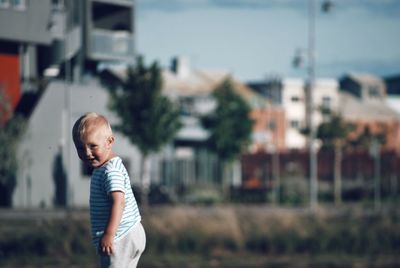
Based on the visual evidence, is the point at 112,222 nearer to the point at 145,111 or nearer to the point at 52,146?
the point at 52,146

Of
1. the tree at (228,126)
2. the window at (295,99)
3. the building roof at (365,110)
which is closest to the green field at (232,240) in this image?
the tree at (228,126)

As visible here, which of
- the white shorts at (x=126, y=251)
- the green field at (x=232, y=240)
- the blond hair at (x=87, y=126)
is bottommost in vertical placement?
the green field at (x=232, y=240)

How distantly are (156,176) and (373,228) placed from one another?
1169 inches

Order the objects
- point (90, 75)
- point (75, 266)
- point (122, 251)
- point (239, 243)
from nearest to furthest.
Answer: point (122, 251)
point (75, 266)
point (239, 243)
point (90, 75)

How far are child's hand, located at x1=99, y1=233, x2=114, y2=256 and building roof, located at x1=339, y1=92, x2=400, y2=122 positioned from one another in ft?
270

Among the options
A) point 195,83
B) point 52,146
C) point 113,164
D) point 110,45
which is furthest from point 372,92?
point 113,164

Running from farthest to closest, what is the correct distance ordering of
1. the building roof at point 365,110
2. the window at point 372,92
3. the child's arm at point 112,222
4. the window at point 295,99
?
1. the window at point 372,92
2. the building roof at point 365,110
3. the window at point 295,99
4. the child's arm at point 112,222

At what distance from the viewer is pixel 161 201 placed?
38125 millimetres

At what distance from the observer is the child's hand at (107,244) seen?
480 cm

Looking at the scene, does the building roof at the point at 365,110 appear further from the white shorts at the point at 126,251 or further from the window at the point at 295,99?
the white shorts at the point at 126,251

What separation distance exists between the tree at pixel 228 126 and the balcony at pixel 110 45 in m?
6.99

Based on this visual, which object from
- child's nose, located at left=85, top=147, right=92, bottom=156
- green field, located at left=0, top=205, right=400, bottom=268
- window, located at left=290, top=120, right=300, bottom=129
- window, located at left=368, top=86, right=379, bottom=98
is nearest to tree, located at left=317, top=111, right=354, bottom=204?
green field, located at left=0, top=205, right=400, bottom=268

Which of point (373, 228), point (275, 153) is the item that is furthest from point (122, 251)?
point (275, 153)

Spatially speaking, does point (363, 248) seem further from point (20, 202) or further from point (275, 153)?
point (275, 153)
